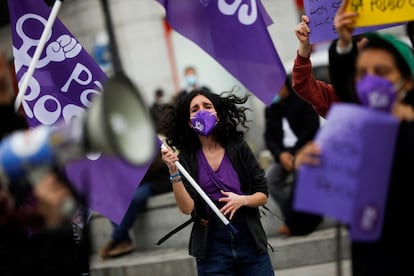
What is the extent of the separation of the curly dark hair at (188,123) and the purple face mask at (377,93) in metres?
Answer: 1.82

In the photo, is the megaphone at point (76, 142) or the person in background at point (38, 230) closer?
the megaphone at point (76, 142)

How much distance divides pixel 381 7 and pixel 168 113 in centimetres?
166

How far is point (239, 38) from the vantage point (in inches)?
195

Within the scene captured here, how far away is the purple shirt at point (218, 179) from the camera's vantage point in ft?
14.9

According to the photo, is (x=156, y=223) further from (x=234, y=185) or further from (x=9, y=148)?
(x=9, y=148)

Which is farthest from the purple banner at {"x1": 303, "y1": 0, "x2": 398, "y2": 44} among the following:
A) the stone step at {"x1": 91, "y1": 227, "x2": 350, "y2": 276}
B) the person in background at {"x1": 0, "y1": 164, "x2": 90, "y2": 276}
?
the stone step at {"x1": 91, "y1": 227, "x2": 350, "y2": 276}

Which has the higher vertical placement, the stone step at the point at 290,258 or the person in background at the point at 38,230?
the person in background at the point at 38,230

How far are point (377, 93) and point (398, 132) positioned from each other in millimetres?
193

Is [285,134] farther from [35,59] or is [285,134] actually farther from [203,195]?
[35,59]

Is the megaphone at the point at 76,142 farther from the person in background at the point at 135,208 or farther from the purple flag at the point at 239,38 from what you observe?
the person in background at the point at 135,208

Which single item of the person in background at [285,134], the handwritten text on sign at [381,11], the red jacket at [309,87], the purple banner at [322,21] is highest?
the handwritten text on sign at [381,11]

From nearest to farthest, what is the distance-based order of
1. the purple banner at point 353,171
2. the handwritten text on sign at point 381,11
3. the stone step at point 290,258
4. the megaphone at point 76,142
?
the megaphone at point 76,142
the purple banner at point 353,171
the handwritten text on sign at point 381,11
the stone step at point 290,258

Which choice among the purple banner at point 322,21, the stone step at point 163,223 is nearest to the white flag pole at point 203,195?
the purple banner at point 322,21

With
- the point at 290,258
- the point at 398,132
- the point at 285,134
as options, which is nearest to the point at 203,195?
the point at 398,132
